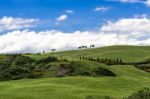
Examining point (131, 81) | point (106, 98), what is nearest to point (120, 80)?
point (131, 81)

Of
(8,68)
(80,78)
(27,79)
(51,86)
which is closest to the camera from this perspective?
(51,86)

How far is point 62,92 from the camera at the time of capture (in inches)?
4663

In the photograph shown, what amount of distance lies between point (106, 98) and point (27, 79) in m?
69.2

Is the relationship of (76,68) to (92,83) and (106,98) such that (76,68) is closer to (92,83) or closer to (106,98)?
(92,83)

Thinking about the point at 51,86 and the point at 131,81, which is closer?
the point at 51,86

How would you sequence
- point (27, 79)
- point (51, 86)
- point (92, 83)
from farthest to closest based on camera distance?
1. point (27, 79)
2. point (92, 83)
3. point (51, 86)

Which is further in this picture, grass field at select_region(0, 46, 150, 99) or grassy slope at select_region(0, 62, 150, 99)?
grassy slope at select_region(0, 62, 150, 99)

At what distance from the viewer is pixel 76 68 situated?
18875 cm

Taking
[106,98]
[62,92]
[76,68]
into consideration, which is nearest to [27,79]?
[76,68]

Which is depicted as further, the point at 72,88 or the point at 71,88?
the point at 72,88

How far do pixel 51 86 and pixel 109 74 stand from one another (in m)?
52.9

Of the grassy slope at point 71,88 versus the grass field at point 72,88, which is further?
the grassy slope at point 71,88

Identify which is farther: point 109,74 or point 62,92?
point 109,74

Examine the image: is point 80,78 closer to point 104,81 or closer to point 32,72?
point 104,81
